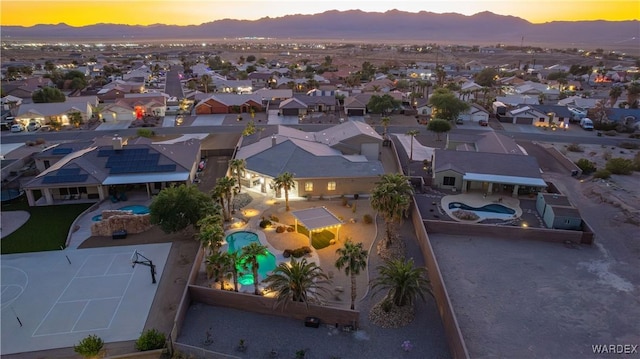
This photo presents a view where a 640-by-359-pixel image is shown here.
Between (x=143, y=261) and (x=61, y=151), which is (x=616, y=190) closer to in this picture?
(x=143, y=261)

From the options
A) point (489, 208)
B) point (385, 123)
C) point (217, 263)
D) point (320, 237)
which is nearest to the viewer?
point (217, 263)

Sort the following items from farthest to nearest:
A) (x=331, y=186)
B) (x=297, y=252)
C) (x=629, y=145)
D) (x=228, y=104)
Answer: (x=228, y=104)
(x=629, y=145)
(x=331, y=186)
(x=297, y=252)

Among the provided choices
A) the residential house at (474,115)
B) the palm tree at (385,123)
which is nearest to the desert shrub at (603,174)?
the palm tree at (385,123)

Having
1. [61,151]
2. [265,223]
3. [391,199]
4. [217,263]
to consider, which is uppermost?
[391,199]

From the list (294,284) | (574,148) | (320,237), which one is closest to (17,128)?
(320,237)

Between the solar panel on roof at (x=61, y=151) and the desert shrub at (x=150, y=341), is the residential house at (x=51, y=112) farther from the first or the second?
the desert shrub at (x=150, y=341)

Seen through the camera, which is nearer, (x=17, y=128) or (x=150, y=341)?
(x=150, y=341)
